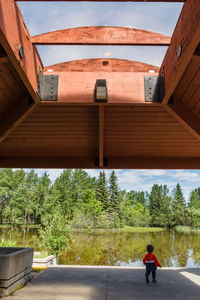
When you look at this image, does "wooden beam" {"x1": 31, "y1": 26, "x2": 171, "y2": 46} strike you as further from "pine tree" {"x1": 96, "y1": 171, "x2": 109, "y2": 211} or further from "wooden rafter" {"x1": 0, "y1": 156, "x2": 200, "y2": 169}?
"pine tree" {"x1": 96, "y1": 171, "x2": 109, "y2": 211}

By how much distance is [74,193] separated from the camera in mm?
31797

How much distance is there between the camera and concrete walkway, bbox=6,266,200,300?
11.9 feet

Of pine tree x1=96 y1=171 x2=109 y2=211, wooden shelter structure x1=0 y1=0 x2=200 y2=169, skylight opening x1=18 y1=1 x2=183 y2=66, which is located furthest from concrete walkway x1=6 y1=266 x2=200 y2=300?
pine tree x1=96 y1=171 x2=109 y2=211

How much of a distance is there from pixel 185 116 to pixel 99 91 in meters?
1.12

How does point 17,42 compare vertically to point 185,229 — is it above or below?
above

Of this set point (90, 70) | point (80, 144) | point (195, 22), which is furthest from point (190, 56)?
point (80, 144)

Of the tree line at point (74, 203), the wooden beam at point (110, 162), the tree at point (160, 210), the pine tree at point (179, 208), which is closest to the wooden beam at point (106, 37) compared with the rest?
the wooden beam at point (110, 162)

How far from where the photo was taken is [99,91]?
99.6 inches

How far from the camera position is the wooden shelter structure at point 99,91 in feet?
6.62

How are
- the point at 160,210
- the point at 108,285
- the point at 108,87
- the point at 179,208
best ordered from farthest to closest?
the point at 160,210, the point at 179,208, the point at 108,285, the point at 108,87

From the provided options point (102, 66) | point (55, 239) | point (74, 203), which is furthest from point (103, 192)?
point (102, 66)

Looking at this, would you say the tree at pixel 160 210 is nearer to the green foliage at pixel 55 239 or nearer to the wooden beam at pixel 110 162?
the green foliage at pixel 55 239

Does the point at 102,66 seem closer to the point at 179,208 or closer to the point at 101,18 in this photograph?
the point at 101,18

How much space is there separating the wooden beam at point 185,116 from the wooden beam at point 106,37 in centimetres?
76
